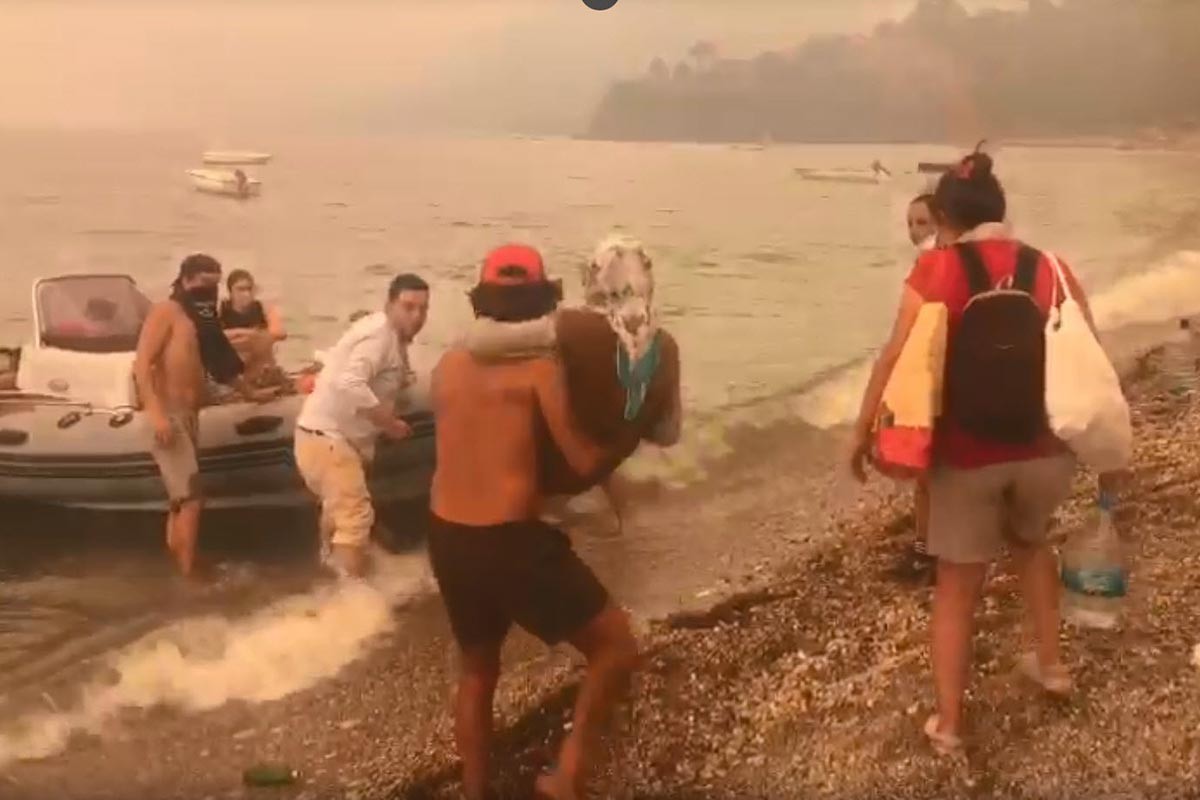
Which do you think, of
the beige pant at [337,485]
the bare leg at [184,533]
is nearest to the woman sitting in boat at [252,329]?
the beige pant at [337,485]

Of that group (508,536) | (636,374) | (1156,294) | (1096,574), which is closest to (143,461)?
(508,536)

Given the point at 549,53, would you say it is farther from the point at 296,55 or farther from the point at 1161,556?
the point at 1161,556

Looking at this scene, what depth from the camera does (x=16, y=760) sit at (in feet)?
7.06

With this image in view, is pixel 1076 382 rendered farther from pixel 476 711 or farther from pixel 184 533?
pixel 184 533

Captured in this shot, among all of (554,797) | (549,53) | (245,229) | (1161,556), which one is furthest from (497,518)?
(1161,556)

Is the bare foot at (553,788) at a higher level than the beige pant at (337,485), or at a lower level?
lower

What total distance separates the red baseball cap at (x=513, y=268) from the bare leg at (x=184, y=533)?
25.3 inches

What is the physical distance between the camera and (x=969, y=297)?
201 cm

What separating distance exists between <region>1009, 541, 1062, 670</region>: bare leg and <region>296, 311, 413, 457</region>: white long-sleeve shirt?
110cm

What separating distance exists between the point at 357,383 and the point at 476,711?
1.95ft

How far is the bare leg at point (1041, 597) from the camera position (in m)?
2.15

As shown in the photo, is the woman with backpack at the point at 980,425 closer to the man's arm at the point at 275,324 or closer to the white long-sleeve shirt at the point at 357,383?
the white long-sleeve shirt at the point at 357,383

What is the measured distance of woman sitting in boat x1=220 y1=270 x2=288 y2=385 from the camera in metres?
2.12

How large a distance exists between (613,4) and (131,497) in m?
1.17
